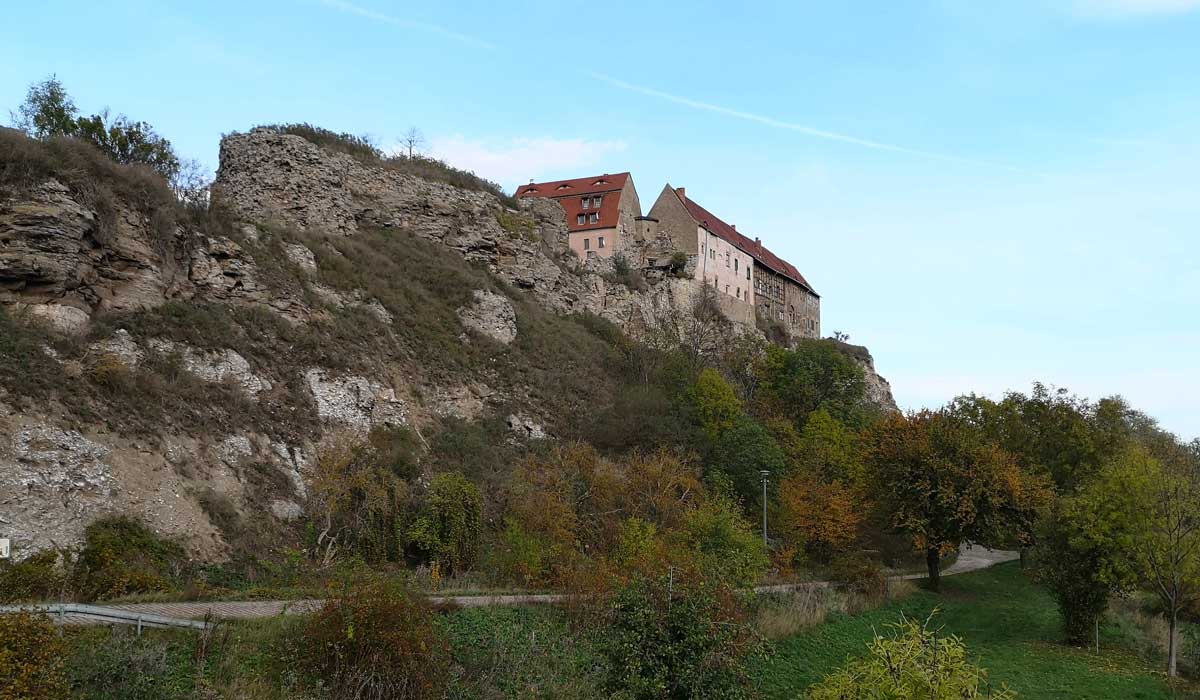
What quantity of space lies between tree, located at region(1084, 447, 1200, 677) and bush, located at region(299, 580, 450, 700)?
2250 cm

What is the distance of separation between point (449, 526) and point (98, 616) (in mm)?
13157

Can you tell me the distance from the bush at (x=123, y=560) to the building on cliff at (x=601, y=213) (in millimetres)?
44790

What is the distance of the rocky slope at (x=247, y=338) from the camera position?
20875 millimetres

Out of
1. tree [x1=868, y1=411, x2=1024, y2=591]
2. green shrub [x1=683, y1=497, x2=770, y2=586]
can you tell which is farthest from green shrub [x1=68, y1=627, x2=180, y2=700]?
tree [x1=868, y1=411, x2=1024, y2=591]

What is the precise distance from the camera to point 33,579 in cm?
1588

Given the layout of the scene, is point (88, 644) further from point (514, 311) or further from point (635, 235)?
point (635, 235)

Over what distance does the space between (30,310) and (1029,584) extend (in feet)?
136

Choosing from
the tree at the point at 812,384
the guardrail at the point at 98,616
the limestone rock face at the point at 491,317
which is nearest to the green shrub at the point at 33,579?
the guardrail at the point at 98,616

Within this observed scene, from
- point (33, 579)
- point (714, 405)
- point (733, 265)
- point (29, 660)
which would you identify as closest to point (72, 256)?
point (33, 579)

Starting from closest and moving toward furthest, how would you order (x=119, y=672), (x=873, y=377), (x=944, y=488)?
(x=119, y=672)
(x=944, y=488)
(x=873, y=377)

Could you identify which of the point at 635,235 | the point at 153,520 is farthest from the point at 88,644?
the point at 635,235

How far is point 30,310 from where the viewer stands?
23219 mm

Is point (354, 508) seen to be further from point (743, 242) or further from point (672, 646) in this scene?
point (743, 242)

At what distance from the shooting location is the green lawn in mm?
21781
